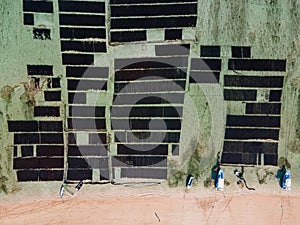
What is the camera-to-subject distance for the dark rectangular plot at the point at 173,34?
9.11 meters

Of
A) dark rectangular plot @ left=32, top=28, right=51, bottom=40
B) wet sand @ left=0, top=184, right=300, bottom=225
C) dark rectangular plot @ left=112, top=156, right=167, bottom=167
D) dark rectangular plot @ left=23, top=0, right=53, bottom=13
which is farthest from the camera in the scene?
wet sand @ left=0, top=184, right=300, bottom=225

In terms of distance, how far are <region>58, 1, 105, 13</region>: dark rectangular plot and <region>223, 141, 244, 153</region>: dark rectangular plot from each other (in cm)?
483

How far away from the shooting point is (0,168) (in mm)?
9359

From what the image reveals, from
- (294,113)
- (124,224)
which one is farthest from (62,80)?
(294,113)

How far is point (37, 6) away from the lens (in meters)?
8.95

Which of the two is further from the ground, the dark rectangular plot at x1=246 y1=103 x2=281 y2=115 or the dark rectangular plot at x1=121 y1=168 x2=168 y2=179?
the dark rectangular plot at x1=246 y1=103 x2=281 y2=115

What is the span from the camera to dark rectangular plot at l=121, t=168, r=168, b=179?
9.49 m

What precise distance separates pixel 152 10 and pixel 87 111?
312 cm

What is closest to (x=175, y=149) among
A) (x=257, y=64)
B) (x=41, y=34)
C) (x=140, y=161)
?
(x=140, y=161)

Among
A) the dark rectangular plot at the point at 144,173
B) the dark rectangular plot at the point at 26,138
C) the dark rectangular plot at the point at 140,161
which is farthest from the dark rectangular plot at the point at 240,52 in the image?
the dark rectangular plot at the point at 26,138

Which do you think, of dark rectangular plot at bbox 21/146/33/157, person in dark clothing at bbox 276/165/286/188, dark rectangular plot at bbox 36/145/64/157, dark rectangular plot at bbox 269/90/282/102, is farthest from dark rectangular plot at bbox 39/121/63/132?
person in dark clothing at bbox 276/165/286/188

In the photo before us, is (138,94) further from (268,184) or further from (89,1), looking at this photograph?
(268,184)

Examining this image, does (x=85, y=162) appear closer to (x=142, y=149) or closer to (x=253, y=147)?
(x=142, y=149)

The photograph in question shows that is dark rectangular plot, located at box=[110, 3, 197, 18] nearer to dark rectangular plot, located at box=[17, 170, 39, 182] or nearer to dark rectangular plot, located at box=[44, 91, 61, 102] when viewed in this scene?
dark rectangular plot, located at box=[44, 91, 61, 102]
